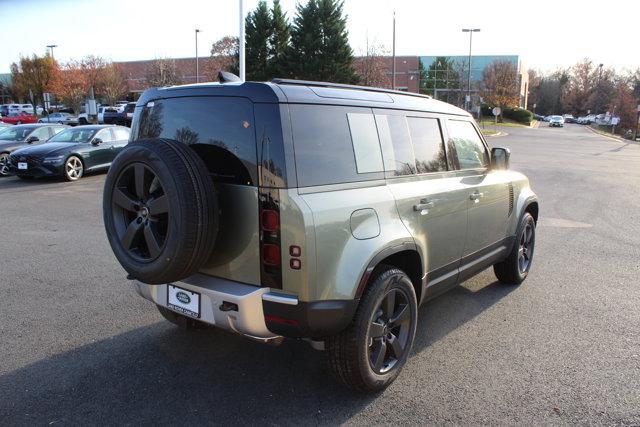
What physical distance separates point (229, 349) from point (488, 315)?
2417 millimetres

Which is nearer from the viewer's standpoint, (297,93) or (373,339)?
(297,93)

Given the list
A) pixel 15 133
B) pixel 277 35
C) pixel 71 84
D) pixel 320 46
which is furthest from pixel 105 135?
pixel 71 84

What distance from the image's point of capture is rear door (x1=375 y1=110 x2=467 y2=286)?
351 cm

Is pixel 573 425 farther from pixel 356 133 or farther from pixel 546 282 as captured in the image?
pixel 546 282

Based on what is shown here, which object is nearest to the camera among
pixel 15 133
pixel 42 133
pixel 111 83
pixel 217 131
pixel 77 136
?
pixel 217 131

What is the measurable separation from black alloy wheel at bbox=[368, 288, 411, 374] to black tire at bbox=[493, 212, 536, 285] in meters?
2.32

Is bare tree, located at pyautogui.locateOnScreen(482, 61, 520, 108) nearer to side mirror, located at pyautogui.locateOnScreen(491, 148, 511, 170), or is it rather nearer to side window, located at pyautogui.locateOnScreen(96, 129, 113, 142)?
side window, located at pyautogui.locateOnScreen(96, 129, 113, 142)

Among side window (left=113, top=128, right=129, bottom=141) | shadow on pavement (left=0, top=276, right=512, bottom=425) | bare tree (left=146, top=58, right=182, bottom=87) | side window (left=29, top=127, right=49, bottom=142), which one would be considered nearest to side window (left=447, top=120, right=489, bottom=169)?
shadow on pavement (left=0, top=276, right=512, bottom=425)

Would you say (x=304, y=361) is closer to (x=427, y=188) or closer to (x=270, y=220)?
(x=270, y=220)

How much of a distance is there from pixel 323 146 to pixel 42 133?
52.7 ft

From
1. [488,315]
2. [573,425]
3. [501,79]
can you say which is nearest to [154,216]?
[573,425]

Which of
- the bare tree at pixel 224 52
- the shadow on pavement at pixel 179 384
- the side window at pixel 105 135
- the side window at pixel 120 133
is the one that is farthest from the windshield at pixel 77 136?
the bare tree at pixel 224 52

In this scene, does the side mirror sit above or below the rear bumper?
above

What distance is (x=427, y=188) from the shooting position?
3760 mm
